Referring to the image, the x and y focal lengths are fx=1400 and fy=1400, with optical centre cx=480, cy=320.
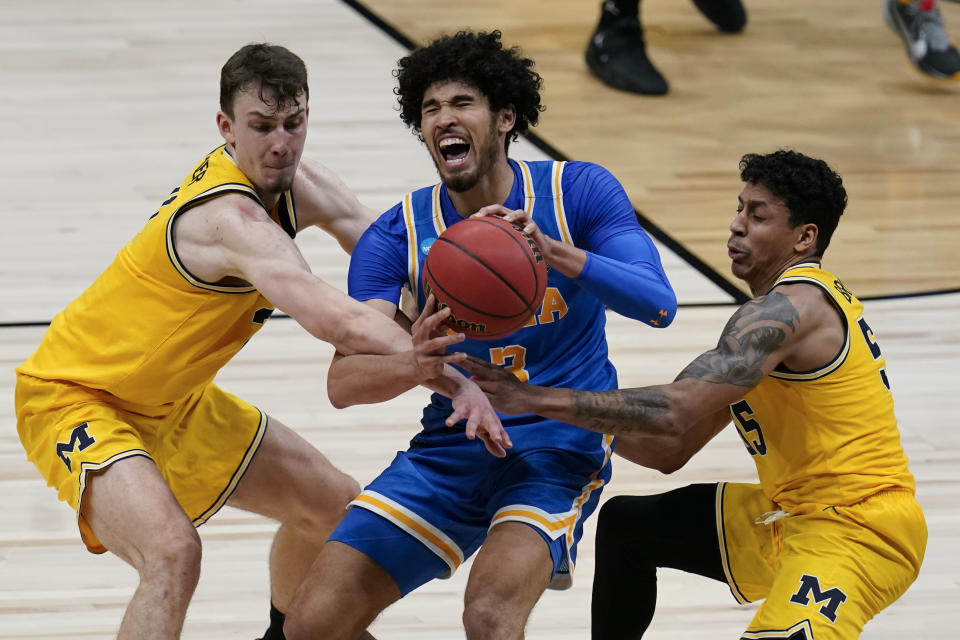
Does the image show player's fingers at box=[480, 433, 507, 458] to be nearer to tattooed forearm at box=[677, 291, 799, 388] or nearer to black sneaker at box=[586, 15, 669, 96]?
tattooed forearm at box=[677, 291, 799, 388]

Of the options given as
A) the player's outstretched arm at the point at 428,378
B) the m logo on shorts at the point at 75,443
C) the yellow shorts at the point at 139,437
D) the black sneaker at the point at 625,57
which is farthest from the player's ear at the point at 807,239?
the black sneaker at the point at 625,57

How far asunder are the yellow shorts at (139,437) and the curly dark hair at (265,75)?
35.4 inches

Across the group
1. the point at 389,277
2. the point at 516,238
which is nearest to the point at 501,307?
the point at 516,238

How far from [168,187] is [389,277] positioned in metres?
4.55

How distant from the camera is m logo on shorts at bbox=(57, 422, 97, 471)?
377 cm

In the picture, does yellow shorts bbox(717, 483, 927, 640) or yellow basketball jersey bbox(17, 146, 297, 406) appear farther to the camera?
yellow basketball jersey bbox(17, 146, 297, 406)

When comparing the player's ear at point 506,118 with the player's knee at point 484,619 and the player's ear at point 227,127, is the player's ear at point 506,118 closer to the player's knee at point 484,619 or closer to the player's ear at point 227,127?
the player's ear at point 227,127

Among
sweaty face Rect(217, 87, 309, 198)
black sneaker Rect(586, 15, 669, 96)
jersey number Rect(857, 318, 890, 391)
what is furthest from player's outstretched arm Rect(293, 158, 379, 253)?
black sneaker Rect(586, 15, 669, 96)

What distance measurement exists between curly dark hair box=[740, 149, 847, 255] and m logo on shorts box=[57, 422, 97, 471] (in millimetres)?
1927

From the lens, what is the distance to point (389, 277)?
3791 millimetres

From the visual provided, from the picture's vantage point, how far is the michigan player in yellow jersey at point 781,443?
11.4 feet

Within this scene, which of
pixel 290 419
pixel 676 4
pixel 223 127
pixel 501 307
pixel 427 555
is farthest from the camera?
pixel 676 4

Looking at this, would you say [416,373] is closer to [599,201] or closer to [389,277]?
[389,277]

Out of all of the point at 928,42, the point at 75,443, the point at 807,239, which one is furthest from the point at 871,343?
the point at 928,42
